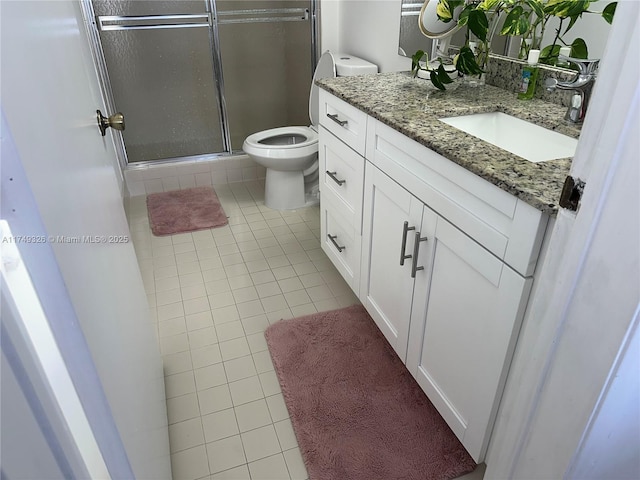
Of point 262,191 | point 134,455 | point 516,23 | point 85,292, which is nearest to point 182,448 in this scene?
point 134,455

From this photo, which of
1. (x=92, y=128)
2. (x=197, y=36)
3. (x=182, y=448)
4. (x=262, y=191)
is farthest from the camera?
(x=262, y=191)

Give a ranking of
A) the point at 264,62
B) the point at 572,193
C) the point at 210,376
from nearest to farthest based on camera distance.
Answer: the point at 572,193 < the point at 210,376 < the point at 264,62

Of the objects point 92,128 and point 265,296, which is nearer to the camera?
point 92,128

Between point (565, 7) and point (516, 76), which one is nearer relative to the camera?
point (565, 7)

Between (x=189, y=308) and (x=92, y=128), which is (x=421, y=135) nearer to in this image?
(x=92, y=128)

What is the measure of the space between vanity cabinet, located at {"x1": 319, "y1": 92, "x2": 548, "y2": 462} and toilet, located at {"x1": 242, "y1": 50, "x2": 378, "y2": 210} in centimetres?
92

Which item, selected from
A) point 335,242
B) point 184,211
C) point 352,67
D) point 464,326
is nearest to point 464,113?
point 464,326

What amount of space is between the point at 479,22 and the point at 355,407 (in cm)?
136

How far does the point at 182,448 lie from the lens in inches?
57.4

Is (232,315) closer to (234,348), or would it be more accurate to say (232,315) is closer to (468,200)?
(234,348)

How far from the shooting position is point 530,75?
1605mm

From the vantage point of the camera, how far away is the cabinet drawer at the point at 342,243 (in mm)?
1886

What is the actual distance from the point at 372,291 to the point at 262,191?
1640 millimetres

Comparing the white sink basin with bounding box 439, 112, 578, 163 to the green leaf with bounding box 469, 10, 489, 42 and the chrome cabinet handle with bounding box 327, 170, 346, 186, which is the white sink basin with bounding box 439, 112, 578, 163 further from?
the chrome cabinet handle with bounding box 327, 170, 346, 186
